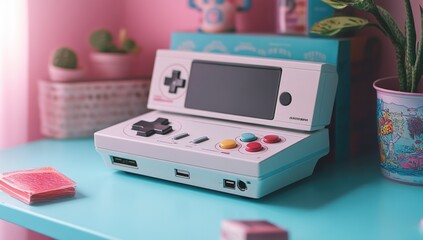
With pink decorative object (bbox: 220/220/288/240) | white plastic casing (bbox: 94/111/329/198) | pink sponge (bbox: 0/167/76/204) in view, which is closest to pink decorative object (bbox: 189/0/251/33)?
white plastic casing (bbox: 94/111/329/198)

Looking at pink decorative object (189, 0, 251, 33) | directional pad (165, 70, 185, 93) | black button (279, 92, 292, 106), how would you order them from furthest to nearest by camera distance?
pink decorative object (189, 0, 251, 33) < directional pad (165, 70, 185, 93) < black button (279, 92, 292, 106)

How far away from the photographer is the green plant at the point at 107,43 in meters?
1.43

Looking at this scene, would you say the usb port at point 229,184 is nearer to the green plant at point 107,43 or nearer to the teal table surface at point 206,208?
the teal table surface at point 206,208

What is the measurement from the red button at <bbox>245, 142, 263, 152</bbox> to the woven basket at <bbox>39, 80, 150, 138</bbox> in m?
0.49

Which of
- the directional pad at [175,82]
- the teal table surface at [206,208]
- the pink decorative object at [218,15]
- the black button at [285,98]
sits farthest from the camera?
the pink decorative object at [218,15]

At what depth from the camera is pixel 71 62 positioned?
1.39 meters

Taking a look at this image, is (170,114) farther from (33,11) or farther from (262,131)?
(33,11)

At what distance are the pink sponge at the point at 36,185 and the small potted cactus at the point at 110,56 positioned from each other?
43cm

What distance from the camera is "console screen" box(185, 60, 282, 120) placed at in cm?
111

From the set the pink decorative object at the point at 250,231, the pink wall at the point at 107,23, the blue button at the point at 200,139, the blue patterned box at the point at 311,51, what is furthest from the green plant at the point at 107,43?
the pink decorative object at the point at 250,231

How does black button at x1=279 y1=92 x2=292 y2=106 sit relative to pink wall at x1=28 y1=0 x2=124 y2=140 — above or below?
below

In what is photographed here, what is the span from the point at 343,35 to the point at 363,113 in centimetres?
19

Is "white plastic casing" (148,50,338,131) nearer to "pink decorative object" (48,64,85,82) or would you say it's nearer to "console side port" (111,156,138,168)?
"console side port" (111,156,138,168)

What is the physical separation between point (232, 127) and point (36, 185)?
13.4 inches
